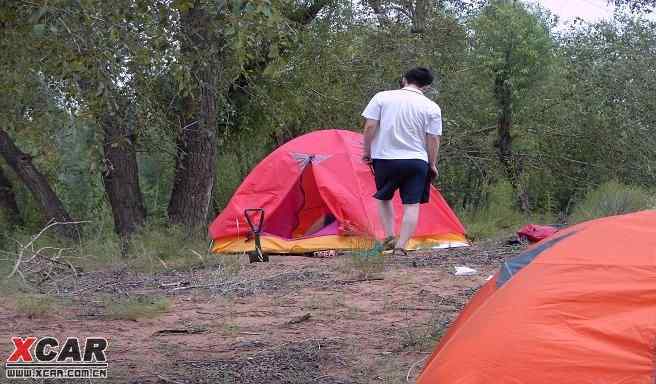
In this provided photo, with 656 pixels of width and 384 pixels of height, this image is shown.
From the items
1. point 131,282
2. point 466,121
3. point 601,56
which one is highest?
point 601,56

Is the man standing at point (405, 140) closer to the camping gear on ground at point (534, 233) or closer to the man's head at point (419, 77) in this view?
the man's head at point (419, 77)

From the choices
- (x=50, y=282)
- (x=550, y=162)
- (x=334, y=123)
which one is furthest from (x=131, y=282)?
(x=550, y=162)

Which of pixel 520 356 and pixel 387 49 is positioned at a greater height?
pixel 387 49

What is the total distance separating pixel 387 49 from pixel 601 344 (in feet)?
32.6

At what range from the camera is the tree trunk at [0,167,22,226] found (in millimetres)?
15148

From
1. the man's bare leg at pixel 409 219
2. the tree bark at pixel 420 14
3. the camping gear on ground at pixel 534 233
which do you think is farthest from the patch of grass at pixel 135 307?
the tree bark at pixel 420 14

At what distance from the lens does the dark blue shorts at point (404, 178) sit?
303 inches

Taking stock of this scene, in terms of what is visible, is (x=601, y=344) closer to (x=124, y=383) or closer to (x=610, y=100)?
(x=124, y=383)

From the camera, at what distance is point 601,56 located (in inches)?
535

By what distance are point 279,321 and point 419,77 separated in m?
2.94

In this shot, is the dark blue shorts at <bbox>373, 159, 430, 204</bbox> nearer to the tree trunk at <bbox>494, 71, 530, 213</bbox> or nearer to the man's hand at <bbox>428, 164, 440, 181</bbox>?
the man's hand at <bbox>428, 164, 440, 181</bbox>

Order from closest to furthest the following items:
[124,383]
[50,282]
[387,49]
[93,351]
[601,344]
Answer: [601,344], [124,383], [93,351], [50,282], [387,49]

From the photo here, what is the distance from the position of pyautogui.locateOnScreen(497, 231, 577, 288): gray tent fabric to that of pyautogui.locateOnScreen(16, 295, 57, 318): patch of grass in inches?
129

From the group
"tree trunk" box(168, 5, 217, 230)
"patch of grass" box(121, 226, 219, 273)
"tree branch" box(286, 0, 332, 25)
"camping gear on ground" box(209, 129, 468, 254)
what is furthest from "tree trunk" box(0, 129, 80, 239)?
"tree branch" box(286, 0, 332, 25)
